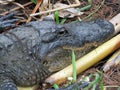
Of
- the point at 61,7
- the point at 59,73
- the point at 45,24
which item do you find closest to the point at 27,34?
the point at 45,24

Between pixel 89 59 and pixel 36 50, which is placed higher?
pixel 36 50

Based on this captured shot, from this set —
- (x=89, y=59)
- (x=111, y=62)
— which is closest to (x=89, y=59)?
(x=89, y=59)

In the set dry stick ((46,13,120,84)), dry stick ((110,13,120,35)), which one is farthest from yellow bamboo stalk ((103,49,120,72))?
dry stick ((110,13,120,35))

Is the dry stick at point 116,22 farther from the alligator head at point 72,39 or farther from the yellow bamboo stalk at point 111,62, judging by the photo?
the yellow bamboo stalk at point 111,62

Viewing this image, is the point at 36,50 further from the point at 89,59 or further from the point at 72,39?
the point at 89,59

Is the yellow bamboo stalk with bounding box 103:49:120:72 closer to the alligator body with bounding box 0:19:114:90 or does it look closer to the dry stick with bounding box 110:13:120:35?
the alligator body with bounding box 0:19:114:90

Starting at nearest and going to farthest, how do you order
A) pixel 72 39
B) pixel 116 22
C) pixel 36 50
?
pixel 36 50, pixel 72 39, pixel 116 22

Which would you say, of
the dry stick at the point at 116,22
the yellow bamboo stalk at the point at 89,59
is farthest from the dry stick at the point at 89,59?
the dry stick at the point at 116,22
